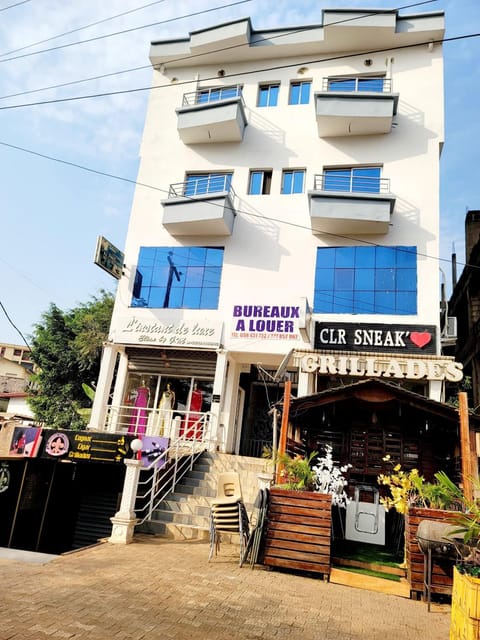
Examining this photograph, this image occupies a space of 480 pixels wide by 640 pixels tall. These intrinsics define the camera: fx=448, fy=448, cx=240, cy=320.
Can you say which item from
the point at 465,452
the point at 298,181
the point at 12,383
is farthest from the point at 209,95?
the point at 12,383

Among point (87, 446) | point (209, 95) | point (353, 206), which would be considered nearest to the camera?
point (87, 446)

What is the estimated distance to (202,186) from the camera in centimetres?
1688

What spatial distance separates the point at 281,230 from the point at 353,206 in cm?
257

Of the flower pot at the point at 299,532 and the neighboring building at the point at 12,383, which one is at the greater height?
the neighboring building at the point at 12,383

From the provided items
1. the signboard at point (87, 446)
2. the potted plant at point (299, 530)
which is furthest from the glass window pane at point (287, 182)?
the potted plant at point (299, 530)

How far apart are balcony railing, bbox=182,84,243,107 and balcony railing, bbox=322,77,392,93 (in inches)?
136

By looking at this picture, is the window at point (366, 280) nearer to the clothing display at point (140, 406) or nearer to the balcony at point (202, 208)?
the balcony at point (202, 208)

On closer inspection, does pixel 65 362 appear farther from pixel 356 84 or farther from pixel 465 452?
pixel 465 452

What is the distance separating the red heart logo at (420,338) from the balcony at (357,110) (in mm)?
7220

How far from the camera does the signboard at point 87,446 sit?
1128 centimetres

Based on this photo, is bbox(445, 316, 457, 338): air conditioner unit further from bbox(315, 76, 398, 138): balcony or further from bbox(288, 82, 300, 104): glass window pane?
bbox(288, 82, 300, 104): glass window pane

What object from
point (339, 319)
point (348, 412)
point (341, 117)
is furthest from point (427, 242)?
point (348, 412)

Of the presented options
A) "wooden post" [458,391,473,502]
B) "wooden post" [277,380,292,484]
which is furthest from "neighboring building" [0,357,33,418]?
"wooden post" [458,391,473,502]

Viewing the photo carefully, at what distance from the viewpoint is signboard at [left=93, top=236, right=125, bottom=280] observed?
584 inches
